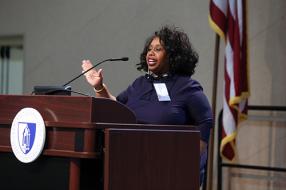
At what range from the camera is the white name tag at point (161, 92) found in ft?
6.63

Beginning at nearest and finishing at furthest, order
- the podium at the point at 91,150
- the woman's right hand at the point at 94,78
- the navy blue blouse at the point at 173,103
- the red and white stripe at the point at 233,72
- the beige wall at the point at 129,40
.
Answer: the podium at the point at 91,150 → the navy blue blouse at the point at 173,103 → the woman's right hand at the point at 94,78 → the red and white stripe at the point at 233,72 → the beige wall at the point at 129,40

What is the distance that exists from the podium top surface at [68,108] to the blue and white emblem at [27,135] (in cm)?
2

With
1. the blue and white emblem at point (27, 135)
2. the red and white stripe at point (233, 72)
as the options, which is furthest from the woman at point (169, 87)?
the blue and white emblem at point (27, 135)

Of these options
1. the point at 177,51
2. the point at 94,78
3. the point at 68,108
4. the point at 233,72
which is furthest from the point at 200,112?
the point at 68,108

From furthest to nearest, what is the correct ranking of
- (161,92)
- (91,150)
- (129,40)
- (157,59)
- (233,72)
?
(129,40) < (233,72) < (157,59) < (161,92) < (91,150)

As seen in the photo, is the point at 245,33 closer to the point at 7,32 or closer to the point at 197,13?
the point at 197,13

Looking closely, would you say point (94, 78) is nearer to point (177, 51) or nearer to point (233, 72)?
point (177, 51)

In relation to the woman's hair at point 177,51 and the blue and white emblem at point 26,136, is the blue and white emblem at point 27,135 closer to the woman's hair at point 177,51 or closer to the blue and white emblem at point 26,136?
the blue and white emblem at point 26,136

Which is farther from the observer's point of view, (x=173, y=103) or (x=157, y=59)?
(x=157, y=59)

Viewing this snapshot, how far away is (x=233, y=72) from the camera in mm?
2705

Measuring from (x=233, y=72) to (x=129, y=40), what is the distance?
1.65 meters

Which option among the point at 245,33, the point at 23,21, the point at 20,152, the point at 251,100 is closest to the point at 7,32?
the point at 23,21

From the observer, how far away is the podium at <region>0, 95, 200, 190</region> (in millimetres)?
1158

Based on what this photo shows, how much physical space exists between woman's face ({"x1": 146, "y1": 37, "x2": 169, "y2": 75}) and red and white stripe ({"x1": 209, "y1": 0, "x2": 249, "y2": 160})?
2.07 ft
